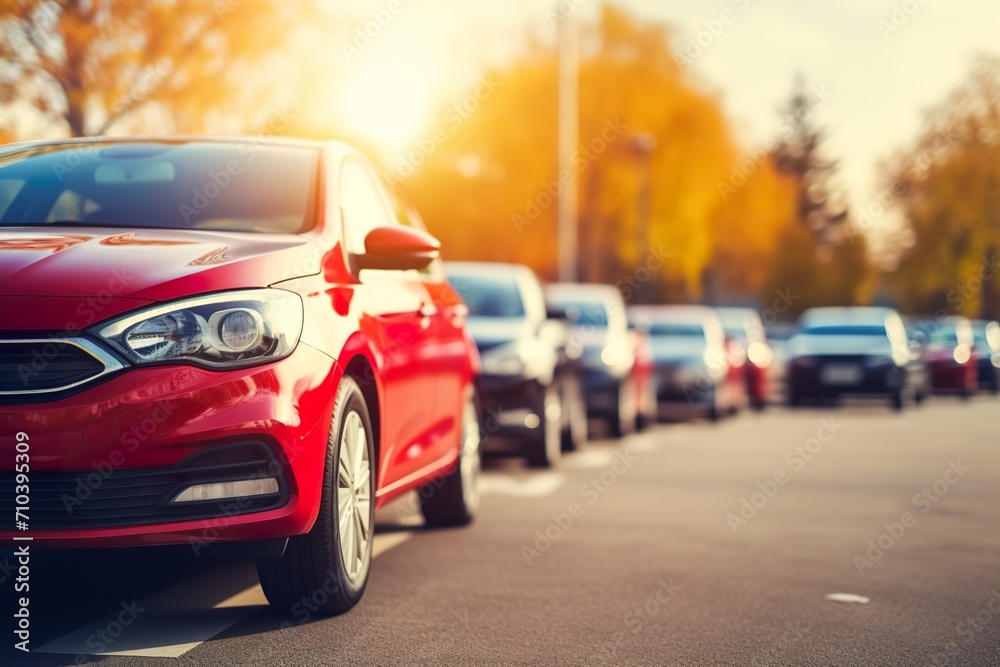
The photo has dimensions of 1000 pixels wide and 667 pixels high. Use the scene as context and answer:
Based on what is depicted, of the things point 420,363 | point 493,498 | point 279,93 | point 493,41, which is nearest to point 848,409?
point 279,93

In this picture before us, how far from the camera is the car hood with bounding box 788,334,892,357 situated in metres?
23.2

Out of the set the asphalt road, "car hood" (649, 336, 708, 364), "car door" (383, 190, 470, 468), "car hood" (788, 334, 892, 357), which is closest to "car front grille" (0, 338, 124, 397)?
the asphalt road

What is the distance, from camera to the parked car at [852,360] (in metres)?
23.1

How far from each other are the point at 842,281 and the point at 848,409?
5641 centimetres

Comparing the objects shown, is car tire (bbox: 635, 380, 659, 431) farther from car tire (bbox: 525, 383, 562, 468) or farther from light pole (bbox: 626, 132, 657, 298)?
light pole (bbox: 626, 132, 657, 298)

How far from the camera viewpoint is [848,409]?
2434 cm

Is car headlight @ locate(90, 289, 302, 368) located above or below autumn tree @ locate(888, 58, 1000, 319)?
below

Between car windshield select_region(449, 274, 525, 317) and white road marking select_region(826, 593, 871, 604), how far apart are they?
22.0ft

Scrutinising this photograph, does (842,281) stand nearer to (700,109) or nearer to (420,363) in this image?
(700,109)

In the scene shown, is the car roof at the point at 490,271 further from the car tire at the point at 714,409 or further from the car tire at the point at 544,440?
the car tire at the point at 714,409

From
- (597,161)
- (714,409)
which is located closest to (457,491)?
(714,409)

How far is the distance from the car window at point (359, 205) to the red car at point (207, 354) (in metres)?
0.03

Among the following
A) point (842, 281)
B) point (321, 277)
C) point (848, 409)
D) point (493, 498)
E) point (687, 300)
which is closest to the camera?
point (321, 277)

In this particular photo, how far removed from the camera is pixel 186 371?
4.42 metres
